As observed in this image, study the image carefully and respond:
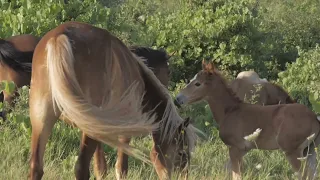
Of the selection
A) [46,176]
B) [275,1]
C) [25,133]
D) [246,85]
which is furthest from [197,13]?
[275,1]

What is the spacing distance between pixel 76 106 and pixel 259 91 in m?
5.98

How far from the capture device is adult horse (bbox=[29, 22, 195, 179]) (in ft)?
14.2

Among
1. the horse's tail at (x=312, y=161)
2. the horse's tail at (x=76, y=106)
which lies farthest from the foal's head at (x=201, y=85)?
the horse's tail at (x=76, y=106)

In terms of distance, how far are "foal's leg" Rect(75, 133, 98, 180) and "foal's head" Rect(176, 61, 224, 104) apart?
8.87 ft

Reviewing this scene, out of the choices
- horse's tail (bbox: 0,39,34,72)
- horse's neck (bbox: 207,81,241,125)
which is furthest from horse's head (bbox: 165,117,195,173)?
horse's tail (bbox: 0,39,34,72)

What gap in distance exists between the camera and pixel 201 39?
1484 cm

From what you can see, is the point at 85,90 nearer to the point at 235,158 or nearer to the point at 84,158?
the point at 84,158

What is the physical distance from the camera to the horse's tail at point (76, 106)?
4297mm

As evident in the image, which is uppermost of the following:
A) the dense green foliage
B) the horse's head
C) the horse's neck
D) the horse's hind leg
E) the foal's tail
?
the horse's hind leg

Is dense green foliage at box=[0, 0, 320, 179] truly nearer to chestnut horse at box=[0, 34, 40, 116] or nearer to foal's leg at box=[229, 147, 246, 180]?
foal's leg at box=[229, 147, 246, 180]

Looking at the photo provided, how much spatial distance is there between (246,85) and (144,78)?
525cm

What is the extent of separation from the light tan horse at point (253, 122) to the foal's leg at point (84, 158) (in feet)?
6.34

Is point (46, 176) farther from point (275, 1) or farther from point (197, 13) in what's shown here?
point (275, 1)

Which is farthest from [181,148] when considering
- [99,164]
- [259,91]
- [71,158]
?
[259,91]
